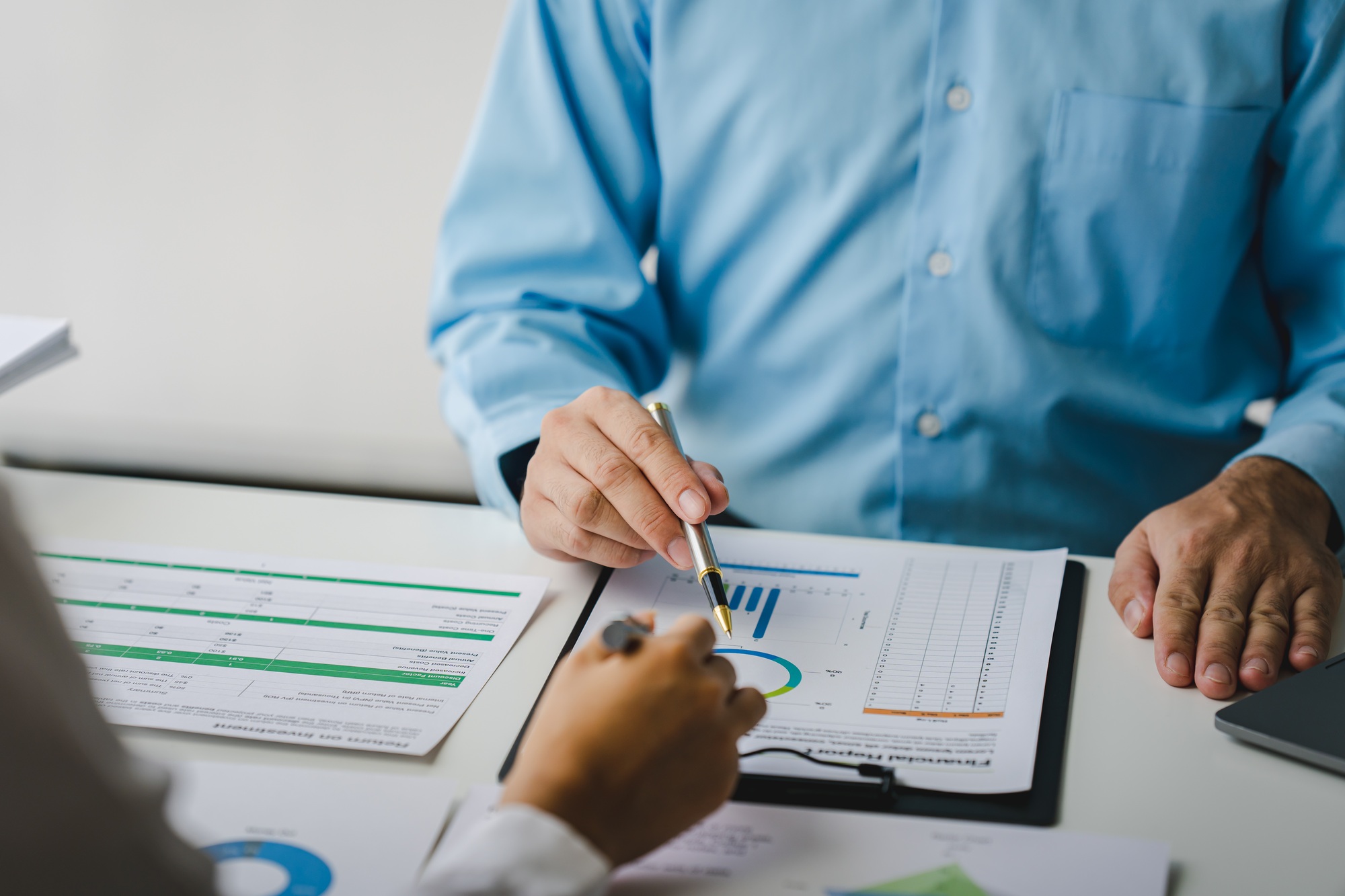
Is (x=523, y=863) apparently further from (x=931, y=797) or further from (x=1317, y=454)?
(x=1317, y=454)

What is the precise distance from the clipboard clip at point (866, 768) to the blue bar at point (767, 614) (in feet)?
0.45

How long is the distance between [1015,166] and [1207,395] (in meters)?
0.34

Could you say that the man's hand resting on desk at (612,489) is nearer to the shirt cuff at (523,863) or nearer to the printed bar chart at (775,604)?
the printed bar chart at (775,604)

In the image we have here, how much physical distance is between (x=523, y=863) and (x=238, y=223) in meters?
1.91

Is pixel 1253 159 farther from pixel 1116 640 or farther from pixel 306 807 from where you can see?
pixel 306 807

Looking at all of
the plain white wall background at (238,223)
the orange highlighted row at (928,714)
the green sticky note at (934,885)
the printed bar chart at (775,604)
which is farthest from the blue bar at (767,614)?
the plain white wall background at (238,223)

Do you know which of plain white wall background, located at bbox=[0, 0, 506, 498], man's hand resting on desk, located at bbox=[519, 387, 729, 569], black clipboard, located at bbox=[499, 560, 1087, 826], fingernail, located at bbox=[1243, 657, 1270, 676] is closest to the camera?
black clipboard, located at bbox=[499, 560, 1087, 826]

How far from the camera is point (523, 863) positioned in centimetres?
46

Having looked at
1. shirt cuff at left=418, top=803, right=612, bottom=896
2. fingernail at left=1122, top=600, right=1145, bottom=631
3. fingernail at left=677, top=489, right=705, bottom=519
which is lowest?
fingernail at left=1122, top=600, right=1145, bottom=631

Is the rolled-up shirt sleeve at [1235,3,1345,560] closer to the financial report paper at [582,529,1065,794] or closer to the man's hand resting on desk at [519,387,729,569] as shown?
the financial report paper at [582,529,1065,794]

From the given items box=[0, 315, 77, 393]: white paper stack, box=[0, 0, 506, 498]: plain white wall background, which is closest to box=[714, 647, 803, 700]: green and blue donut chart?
box=[0, 315, 77, 393]: white paper stack

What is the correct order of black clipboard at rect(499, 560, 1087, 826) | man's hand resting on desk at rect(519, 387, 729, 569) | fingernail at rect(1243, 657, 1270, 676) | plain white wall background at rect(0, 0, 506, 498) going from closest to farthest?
black clipboard at rect(499, 560, 1087, 826) → fingernail at rect(1243, 657, 1270, 676) → man's hand resting on desk at rect(519, 387, 729, 569) → plain white wall background at rect(0, 0, 506, 498)

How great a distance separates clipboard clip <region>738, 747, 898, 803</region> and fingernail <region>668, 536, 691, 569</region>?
19cm

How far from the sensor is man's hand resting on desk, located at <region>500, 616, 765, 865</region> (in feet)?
1.60
